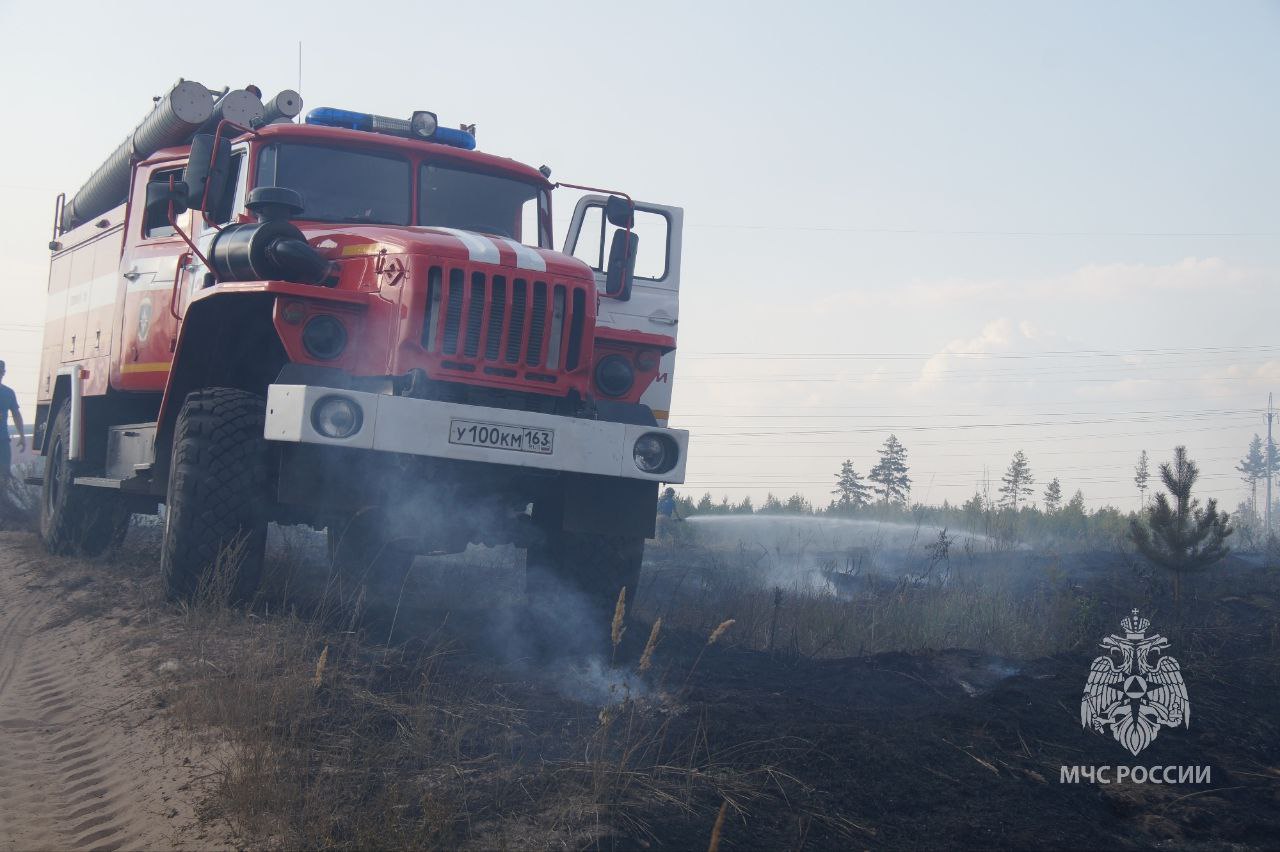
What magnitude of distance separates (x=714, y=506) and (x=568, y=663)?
2464 centimetres

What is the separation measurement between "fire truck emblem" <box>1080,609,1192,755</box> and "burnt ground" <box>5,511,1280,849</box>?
0.09m

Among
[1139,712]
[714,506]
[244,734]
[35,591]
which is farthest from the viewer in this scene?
[714,506]

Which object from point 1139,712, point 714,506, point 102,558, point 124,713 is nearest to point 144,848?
point 124,713

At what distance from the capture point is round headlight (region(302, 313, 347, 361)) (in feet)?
19.9

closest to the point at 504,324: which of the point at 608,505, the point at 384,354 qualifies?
the point at 384,354

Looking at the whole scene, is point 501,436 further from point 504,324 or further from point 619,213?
point 619,213

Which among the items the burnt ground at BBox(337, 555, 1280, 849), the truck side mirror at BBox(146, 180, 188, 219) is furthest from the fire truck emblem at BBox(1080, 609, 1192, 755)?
the truck side mirror at BBox(146, 180, 188, 219)

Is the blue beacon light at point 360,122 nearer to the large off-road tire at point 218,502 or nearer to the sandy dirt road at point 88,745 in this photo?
the large off-road tire at point 218,502

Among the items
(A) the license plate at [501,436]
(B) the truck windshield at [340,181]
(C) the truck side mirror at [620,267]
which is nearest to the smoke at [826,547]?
(C) the truck side mirror at [620,267]

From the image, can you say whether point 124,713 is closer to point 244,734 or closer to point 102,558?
point 244,734

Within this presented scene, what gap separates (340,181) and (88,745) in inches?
153

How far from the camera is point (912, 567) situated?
1388 cm

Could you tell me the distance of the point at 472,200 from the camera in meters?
7.73

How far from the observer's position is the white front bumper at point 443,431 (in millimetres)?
5551
